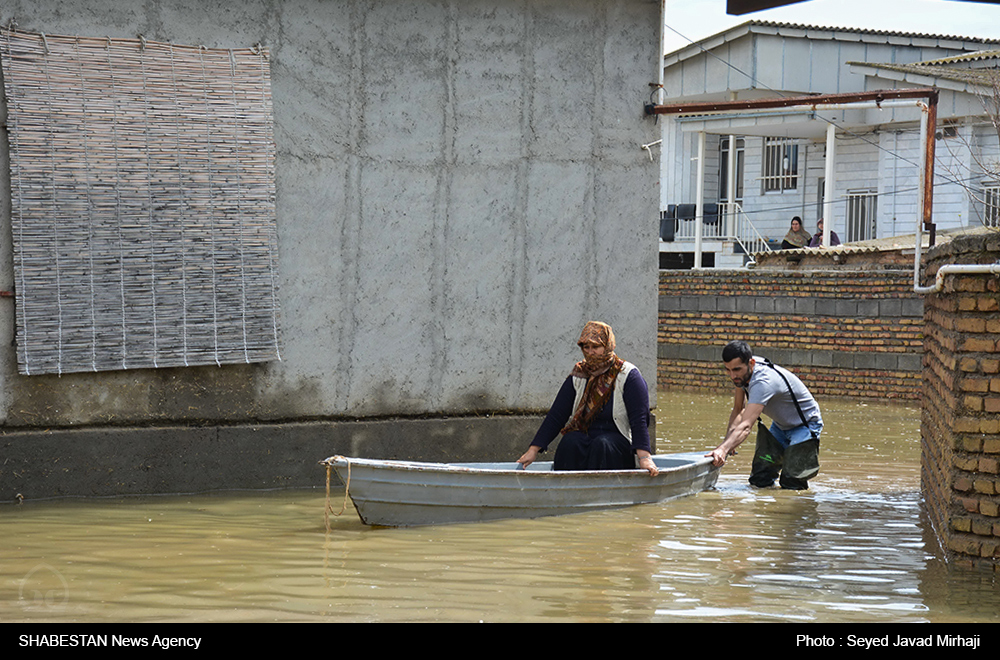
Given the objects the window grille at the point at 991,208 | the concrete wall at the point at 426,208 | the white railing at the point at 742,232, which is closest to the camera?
the concrete wall at the point at 426,208

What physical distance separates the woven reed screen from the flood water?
1.29 m

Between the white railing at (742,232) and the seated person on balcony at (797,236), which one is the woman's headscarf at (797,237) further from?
the white railing at (742,232)

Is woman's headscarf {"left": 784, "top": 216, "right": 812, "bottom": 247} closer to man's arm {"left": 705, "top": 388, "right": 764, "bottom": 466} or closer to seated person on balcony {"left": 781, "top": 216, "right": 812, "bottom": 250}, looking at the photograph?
seated person on balcony {"left": 781, "top": 216, "right": 812, "bottom": 250}

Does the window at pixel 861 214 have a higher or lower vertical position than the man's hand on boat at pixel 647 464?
higher

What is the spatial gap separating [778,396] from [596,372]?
1.92m

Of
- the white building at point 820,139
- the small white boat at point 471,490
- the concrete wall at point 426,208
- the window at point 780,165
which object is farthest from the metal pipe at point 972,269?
the window at point 780,165

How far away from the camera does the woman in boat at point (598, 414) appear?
28.8 feet

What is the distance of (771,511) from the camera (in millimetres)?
9289

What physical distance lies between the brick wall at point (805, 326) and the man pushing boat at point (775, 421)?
7.93 metres

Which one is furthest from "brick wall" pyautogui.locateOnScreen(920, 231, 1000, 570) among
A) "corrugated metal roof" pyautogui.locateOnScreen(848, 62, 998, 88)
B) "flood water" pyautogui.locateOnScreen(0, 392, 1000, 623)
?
"corrugated metal roof" pyautogui.locateOnScreen(848, 62, 998, 88)

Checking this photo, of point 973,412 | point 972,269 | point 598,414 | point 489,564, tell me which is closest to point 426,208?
point 598,414

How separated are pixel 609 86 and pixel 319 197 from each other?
2.89 meters

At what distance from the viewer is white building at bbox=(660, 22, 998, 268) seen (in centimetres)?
2369
